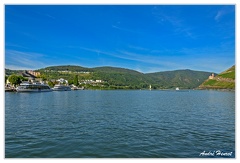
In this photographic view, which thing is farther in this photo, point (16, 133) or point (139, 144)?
point (16, 133)

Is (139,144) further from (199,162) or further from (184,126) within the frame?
(184,126)

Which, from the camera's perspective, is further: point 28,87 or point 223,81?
point 223,81

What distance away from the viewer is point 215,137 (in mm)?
11320

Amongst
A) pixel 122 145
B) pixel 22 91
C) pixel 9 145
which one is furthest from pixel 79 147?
pixel 22 91

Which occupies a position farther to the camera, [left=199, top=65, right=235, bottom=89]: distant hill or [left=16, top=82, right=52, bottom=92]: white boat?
[left=199, top=65, right=235, bottom=89]: distant hill

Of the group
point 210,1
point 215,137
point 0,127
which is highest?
point 210,1

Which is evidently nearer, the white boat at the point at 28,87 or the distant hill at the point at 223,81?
the white boat at the point at 28,87

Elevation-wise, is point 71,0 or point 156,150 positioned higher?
point 71,0

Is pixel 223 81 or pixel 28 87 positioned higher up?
pixel 223 81

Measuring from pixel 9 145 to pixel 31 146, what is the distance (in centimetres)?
126

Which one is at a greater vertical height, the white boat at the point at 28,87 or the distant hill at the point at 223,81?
the distant hill at the point at 223,81

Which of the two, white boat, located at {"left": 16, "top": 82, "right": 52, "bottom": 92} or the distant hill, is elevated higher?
the distant hill

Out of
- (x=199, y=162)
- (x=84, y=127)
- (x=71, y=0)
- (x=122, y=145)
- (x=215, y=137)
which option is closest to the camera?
(x=199, y=162)

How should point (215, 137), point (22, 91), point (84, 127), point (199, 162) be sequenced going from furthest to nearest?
1. point (22, 91)
2. point (84, 127)
3. point (215, 137)
4. point (199, 162)
